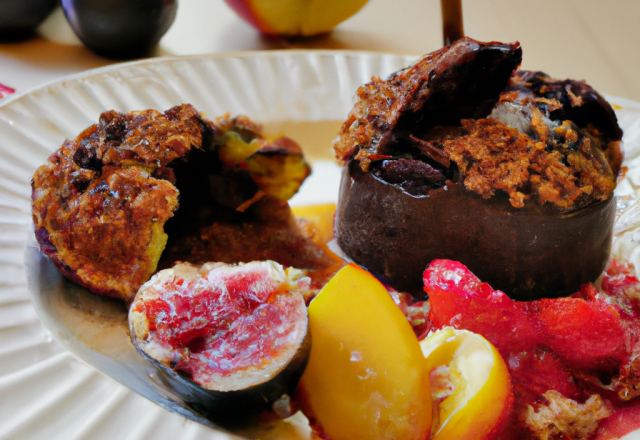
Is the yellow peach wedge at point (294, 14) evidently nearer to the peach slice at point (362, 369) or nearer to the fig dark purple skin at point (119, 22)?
the fig dark purple skin at point (119, 22)

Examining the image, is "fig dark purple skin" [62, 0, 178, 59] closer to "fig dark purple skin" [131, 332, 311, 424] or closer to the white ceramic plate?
the white ceramic plate

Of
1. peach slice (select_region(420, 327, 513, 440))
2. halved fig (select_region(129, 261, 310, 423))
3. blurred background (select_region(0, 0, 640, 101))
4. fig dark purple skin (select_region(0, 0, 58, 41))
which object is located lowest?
blurred background (select_region(0, 0, 640, 101))

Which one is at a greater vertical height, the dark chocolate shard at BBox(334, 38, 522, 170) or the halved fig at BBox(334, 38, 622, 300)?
the dark chocolate shard at BBox(334, 38, 522, 170)

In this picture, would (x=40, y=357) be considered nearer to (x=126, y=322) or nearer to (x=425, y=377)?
(x=126, y=322)

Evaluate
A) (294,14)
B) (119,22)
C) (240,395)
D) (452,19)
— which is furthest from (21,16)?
(240,395)

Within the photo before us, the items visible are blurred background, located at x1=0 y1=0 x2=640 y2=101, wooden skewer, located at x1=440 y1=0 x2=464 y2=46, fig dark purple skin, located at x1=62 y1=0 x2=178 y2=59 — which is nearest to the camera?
wooden skewer, located at x1=440 y1=0 x2=464 y2=46

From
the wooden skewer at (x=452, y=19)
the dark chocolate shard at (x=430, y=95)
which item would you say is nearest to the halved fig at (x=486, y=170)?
the dark chocolate shard at (x=430, y=95)

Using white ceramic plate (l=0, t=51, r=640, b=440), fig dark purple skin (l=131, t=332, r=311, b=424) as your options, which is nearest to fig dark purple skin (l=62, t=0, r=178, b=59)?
white ceramic plate (l=0, t=51, r=640, b=440)
